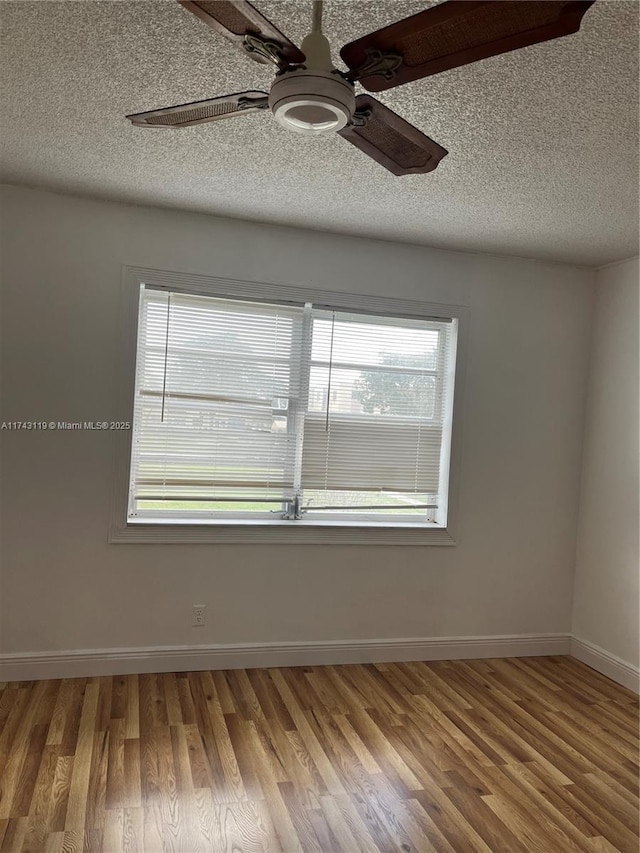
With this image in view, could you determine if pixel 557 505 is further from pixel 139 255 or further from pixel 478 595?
pixel 139 255

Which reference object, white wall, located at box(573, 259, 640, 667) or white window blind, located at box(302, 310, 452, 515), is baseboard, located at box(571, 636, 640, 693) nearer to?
white wall, located at box(573, 259, 640, 667)

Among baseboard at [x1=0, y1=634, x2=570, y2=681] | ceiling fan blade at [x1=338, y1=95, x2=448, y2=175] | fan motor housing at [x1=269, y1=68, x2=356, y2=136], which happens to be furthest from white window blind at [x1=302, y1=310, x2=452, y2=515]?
fan motor housing at [x1=269, y1=68, x2=356, y2=136]

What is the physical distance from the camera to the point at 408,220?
362 cm

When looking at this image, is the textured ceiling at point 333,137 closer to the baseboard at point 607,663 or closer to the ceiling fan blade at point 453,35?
the ceiling fan blade at point 453,35

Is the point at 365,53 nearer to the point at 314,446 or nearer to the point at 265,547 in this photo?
the point at 314,446

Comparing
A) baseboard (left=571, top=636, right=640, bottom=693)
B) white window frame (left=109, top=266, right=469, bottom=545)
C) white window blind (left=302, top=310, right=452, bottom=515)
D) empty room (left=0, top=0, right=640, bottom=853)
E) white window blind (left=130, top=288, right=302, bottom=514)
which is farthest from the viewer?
white window blind (left=302, top=310, right=452, bottom=515)

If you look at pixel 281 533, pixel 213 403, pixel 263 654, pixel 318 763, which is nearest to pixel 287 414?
pixel 213 403

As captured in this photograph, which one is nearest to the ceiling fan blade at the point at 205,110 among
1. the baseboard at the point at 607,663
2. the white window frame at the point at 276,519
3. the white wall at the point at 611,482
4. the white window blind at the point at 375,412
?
the white window frame at the point at 276,519

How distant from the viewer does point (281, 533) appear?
12.8ft

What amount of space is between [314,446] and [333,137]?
1919 mm

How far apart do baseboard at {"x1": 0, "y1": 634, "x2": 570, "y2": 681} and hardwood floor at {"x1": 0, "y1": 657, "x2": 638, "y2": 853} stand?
0.26 feet

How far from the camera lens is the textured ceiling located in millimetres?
1883

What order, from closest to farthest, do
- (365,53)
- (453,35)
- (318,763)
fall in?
(453,35), (365,53), (318,763)

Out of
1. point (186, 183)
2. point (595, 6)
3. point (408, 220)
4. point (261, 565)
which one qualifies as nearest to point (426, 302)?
point (408, 220)
